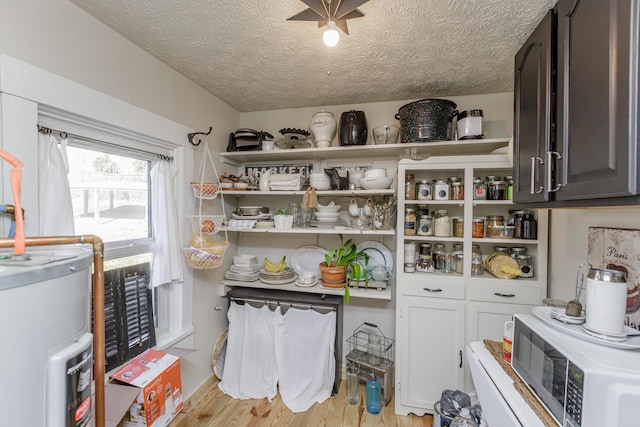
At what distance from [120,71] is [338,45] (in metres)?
1.18

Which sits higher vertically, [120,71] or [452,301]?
[120,71]

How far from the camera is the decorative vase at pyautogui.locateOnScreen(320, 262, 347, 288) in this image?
215cm

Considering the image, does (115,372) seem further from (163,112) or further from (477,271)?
(477,271)

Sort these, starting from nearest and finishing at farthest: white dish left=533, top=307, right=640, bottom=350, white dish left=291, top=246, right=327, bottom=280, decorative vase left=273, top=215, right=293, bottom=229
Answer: white dish left=533, top=307, right=640, bottom=350 < decorative vase left=273, top=215, right=293, bottom=229 < white dish left=291, top=246, right=327, bottom=280

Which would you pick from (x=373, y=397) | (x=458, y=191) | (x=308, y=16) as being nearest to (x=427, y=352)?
(x=373, y=397)

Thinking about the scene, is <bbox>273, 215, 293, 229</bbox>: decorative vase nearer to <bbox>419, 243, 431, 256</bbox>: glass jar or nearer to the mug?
the mug

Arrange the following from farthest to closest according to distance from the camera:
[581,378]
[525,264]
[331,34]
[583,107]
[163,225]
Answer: [525,264], [163,225], [331,34], [583,107], [581,378]

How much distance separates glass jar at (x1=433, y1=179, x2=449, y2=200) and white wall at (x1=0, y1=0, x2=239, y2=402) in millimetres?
1755

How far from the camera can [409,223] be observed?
79.2 inches

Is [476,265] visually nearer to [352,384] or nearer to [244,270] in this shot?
[352,384]

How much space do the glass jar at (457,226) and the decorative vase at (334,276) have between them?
859mm

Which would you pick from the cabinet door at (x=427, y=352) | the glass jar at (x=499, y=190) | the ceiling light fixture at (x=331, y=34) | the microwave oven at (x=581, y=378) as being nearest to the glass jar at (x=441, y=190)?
the glass jar at (x=499, y=190)

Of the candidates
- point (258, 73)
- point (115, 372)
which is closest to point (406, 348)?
point (115, 372)

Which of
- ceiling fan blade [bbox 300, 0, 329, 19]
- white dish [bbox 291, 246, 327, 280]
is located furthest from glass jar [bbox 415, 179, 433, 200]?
ceiling fan blade [bbox 300, 0, 329, 19]
